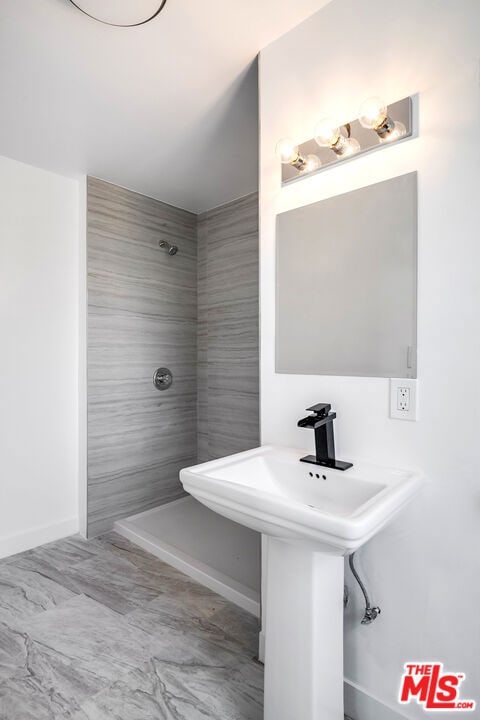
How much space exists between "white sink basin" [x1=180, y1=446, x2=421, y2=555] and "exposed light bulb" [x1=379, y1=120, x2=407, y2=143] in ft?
3.48

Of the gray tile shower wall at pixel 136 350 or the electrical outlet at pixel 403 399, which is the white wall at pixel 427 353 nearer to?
the electrical outlet at pixel 403 399

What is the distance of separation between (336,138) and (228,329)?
195 cm

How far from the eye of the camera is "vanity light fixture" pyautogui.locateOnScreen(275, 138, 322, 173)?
144 centimetres

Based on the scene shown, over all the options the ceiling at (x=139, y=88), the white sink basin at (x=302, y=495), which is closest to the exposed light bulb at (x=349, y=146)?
the ceiling at (x=139, y=88)

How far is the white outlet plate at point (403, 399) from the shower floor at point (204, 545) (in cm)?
125

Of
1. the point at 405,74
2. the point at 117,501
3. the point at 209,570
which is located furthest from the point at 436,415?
the point at 117,501

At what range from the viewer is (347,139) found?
135 cm

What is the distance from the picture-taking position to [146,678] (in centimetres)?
151

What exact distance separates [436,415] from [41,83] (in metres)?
2.10

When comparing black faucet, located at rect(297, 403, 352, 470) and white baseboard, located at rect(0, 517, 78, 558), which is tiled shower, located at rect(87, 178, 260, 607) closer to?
white baseboard, located at rect(0, 517, 78, 558)

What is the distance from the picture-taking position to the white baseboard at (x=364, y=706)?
49.8 inches

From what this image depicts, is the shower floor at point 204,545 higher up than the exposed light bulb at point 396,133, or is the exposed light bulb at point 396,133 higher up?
the exposed light bulb at point 396,133

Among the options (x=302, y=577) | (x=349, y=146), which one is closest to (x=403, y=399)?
(x=302, y=577)

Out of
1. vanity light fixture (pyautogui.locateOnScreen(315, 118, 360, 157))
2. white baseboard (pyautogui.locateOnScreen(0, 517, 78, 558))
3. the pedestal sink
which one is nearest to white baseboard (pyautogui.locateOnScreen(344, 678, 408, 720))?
the pedestal sink
